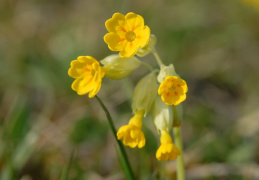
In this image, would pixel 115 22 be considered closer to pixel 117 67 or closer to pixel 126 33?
pixel 126 33

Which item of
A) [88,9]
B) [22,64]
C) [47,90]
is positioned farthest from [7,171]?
[88,9]

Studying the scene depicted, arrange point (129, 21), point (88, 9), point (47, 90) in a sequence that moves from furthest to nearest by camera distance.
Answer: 1. point (88, 9)
2. point (47, 90)
3. point (129, 21)

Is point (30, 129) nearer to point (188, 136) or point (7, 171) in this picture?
point (7, 171)

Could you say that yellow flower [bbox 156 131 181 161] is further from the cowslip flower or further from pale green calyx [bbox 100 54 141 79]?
pale green calyx [bbox 100 54 141 79]

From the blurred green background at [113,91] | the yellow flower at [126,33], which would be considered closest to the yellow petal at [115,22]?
the yellow flower at [126,33]

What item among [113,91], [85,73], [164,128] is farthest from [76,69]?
[113,91]

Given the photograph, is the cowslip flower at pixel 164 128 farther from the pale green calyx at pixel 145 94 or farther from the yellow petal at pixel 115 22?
the yellow petal at pixel 115 22

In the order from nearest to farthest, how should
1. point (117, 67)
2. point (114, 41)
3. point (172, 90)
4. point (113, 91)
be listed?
point (172, 90) < point (114, 41) < point (117, 67) < point (113, 91)
